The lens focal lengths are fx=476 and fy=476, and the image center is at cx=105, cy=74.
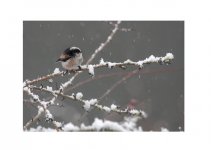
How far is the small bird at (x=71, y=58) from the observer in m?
2.78

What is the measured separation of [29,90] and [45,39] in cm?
123

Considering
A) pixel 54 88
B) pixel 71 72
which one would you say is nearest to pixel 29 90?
pixel 54 88

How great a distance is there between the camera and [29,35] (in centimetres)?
318

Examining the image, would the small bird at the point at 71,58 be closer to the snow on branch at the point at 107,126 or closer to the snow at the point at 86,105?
the snow on branch at the point at 107,126

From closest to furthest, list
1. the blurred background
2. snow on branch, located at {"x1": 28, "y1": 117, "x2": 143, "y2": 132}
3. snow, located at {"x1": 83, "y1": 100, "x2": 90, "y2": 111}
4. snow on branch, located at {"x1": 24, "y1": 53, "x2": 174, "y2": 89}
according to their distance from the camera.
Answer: snow on branch, located at {"x1": 28, "y1": 117, "x2": 143, "y2": 132} < snow, located at {"x1": 83, "y1": 100, "x2": 90, "y2": 111} < snow on branch, located at {"x1": 24, "y1": 53, "x2": 174, "y2": 89} < the blurred background

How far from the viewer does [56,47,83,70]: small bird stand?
9.11 feet

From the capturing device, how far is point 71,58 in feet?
9.23

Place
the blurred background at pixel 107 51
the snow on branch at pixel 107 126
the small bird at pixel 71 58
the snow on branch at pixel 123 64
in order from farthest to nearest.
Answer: the blurred background at pixel 107 51
the small bird at pixel 71 58
the snow on branch at pixel 123 64
the snow on branch at pixel 107 126

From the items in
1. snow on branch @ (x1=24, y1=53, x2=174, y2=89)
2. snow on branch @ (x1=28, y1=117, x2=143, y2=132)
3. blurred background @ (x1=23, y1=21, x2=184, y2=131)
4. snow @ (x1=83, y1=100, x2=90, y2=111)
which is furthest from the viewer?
blurred background @ (x1=23, y1=21, x2=184, y2=131)

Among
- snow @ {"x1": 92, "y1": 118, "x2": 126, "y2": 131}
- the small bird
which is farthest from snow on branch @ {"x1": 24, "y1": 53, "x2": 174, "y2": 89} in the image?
snow @ {"x1": 92, "y1": 118, "x2": 126, "y2": 131}

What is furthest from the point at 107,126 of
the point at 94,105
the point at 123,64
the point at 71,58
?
the point at 71,58

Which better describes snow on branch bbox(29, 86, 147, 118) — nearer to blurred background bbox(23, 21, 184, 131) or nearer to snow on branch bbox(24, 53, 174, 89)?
snow on branch bbox(24, 53, 174, 89)

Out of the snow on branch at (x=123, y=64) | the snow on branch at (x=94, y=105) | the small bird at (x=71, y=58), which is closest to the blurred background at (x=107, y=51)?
the small bird at (x=71, y=58)
